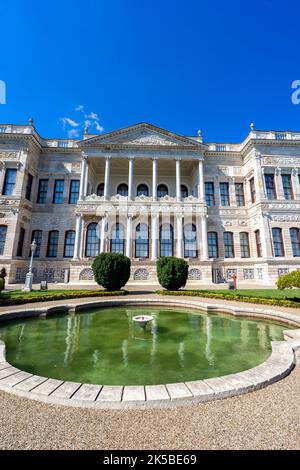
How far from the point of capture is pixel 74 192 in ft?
75.8

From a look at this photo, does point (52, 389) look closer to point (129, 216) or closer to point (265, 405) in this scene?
point (265, 405)

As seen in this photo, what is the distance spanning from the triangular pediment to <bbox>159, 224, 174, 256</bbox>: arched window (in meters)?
8.18

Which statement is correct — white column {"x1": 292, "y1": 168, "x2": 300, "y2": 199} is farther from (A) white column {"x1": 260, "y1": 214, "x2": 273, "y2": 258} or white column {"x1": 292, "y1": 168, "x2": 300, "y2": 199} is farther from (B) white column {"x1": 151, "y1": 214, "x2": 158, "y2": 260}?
(B) white column {"x1": 151, "y1": 214, "x2": 158, "y2": 260}

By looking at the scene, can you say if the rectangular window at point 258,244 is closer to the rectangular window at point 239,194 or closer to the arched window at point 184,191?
the rectangular window at point 239,194

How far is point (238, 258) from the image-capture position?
2167 cm

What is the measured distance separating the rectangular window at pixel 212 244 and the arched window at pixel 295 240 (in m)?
6.57

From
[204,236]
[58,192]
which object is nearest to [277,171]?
[204,236]

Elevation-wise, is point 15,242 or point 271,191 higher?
point 271,191

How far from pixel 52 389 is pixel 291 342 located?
16.4 feet

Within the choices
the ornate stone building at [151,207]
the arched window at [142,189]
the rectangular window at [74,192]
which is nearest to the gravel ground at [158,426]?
the ornate stone building at [151,207]

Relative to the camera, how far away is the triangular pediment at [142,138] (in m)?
22.0

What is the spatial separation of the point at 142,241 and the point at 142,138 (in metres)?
10.3

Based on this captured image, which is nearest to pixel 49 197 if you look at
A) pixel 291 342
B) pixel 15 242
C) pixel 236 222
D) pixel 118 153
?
pixel 15 242

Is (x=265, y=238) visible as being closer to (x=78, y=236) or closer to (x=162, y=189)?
(x=162, y=189)
